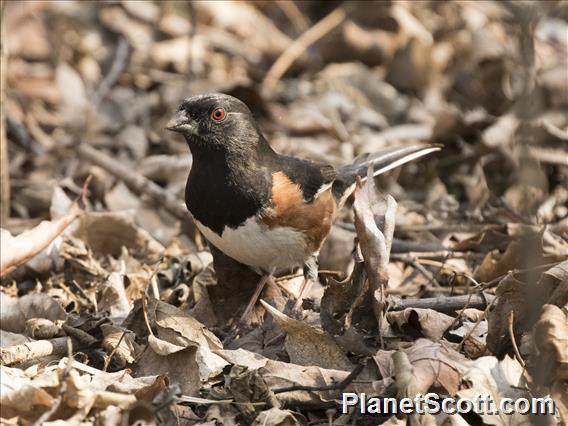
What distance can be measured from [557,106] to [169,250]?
3.05 meters

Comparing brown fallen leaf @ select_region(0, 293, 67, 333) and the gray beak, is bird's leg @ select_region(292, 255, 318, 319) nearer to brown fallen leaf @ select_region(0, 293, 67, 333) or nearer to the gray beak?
the gray beak

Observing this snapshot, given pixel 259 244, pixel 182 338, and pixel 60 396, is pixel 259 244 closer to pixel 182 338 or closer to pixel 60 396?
pixel 182 338

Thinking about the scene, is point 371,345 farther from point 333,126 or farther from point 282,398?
point 333,126

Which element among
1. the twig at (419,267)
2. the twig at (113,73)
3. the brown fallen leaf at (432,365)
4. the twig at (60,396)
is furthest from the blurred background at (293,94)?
the twig at (60,396)

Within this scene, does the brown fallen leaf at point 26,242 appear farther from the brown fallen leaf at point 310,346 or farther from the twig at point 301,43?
the twig at point 301,43

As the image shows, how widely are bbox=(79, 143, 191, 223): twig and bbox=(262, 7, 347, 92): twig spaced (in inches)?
83.4

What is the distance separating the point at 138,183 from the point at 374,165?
1.37 meters

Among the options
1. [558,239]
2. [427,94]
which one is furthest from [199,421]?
[427,94]

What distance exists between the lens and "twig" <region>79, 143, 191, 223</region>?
4703 mm

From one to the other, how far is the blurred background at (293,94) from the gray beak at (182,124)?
89cm

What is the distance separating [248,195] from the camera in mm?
3719

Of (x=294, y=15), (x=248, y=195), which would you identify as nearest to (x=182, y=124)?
(x=248, y=195)

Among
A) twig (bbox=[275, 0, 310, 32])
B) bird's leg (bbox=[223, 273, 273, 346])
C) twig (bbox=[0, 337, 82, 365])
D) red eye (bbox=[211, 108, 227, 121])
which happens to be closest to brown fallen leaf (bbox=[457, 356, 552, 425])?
bird's leg (bbox=[223, 273, 273, 346])

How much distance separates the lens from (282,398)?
2.82 meters
